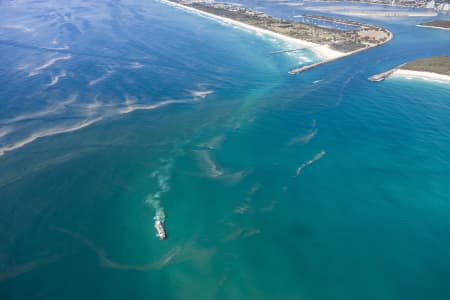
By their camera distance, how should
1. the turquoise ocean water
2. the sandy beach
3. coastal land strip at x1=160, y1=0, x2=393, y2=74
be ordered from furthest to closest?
coastal land strip at x1=160, y1=0, x2=393, y2=74 → the sandy beach → the turquoise ocean water

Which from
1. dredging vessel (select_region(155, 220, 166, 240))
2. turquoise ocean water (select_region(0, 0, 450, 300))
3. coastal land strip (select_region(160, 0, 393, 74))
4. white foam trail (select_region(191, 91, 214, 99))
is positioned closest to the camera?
turquoise ocean water (select_region(0, 0, 450, 300))

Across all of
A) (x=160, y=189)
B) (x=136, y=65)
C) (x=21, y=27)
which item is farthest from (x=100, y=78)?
(x=21, y=27)

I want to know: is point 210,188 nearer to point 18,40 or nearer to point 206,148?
point 206,148

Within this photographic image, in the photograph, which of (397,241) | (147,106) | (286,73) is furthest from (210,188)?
(286,73)

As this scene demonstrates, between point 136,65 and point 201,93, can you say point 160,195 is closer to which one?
point 201,93

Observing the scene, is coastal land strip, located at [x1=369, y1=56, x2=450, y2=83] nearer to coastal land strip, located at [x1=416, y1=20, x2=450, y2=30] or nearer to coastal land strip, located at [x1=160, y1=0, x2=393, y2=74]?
coastal land strip, located at [x1=160, y1=0, x2=393, y2=74]

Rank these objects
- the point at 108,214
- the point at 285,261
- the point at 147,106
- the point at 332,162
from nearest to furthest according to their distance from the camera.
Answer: the point at 285,261, the point at 108,214, the point at 332,162, the point at 147,106

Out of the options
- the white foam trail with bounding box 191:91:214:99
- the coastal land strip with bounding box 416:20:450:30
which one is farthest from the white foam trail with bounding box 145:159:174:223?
the coastal land strip with bounding box 416:20:450:30

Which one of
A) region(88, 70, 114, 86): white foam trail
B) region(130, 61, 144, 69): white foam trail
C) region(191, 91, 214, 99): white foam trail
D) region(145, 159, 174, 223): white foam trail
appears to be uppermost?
region(130, 61, 144, 69): white foam trail
